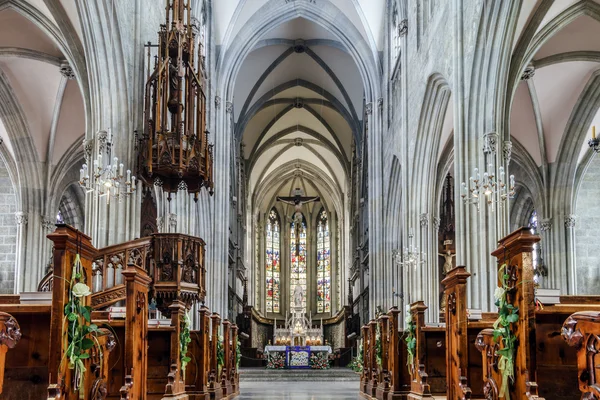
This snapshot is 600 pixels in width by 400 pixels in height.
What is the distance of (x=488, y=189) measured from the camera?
42.4ft

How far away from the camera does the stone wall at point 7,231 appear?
2169 cm

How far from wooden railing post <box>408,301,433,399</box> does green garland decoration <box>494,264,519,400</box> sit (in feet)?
12.3

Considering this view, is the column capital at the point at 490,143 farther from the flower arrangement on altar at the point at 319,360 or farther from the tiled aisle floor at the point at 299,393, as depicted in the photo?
the flower arrangement on altar at the point at 319,360

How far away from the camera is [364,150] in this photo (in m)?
31.2

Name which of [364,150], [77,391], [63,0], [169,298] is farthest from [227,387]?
[364,150]

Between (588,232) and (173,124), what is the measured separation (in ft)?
45.1

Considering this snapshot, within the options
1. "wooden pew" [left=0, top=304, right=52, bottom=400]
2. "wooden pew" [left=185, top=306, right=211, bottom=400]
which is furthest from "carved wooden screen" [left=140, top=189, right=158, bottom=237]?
"wooden pew" [left=0, top=304, right=52, bottom=400]

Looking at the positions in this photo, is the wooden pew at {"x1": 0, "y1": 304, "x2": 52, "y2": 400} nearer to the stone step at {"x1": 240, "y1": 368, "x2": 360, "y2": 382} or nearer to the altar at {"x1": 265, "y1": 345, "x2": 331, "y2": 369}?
the stone step at {"x1": 240, "y1": 368, "x2": 360, "y2": 382}

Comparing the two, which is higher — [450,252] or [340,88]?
[340,88]

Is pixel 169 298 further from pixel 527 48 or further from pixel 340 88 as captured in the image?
pixel 340 88

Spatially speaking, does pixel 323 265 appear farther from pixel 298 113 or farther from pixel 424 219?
pixel 424 219

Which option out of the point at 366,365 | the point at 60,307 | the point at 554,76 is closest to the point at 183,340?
the point at 60,307

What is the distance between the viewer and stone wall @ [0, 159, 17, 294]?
21.7 meters

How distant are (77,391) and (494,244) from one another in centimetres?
929
